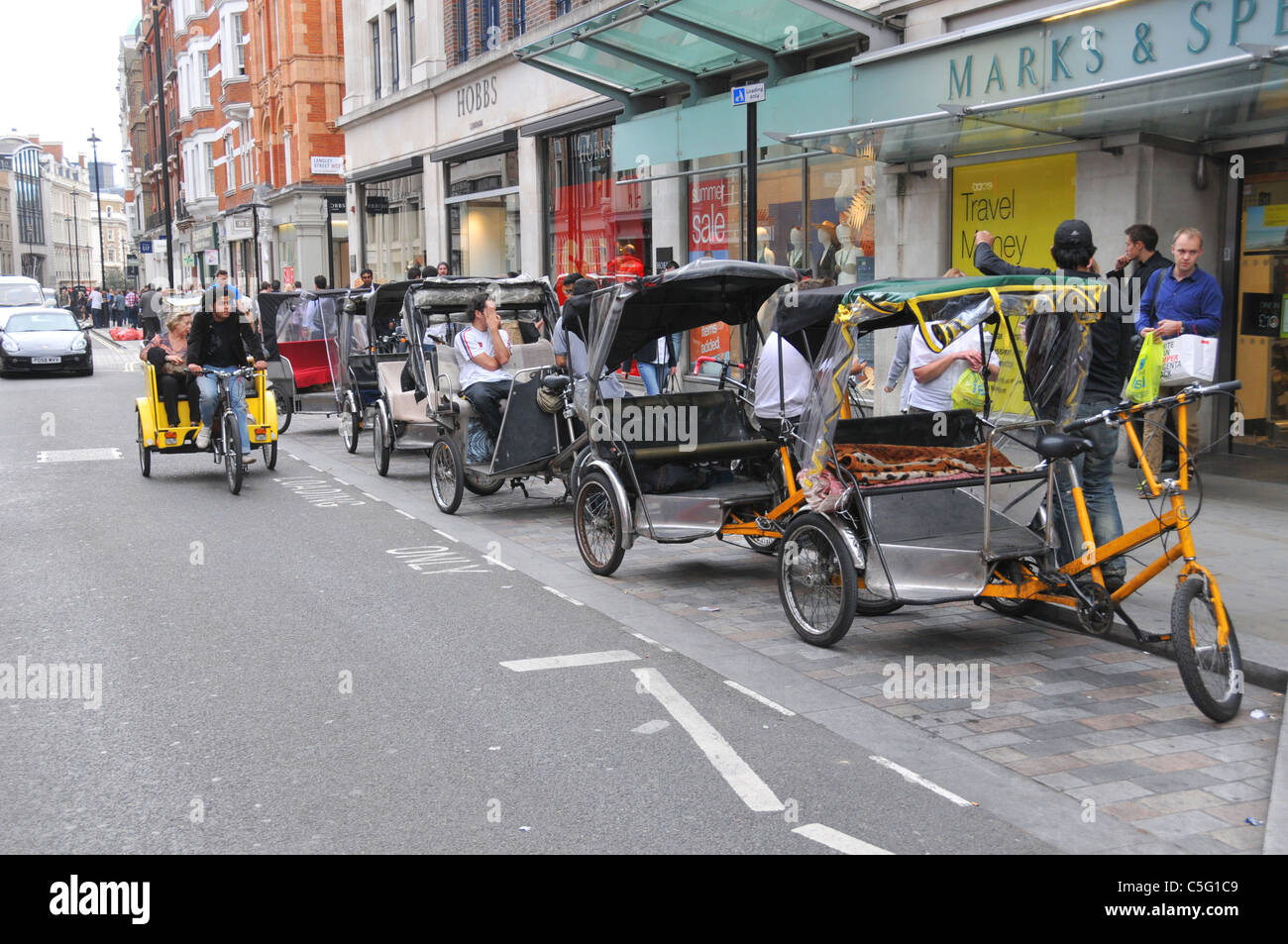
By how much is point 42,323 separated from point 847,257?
2066 cm

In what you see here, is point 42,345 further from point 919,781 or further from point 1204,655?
point 1204,655

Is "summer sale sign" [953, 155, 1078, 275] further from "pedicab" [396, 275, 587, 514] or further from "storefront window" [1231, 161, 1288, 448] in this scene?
"pedicab" [396, 275, 587, 514]

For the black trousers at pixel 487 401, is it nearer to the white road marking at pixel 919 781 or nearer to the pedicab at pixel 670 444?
the pedicab at pixel 670 444

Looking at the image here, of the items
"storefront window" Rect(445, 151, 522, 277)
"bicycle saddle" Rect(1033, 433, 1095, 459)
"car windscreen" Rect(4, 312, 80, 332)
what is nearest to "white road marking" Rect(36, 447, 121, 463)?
"storefront window" Rect(445, 151, 522, 277)

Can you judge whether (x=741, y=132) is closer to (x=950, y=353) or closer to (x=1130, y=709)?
(x=950, y=353)

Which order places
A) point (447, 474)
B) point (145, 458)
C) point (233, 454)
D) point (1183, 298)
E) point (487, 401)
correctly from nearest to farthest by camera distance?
point (1183, 298) < point (487, 401) < point (447, 474) < point (233, 454) < point (145, 458)

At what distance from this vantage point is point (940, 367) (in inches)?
297

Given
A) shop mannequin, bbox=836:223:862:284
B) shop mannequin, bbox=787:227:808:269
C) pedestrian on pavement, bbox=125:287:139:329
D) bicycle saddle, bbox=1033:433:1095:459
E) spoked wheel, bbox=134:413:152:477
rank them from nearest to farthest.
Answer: bicycle saddle, bbox=1033:433:1095:459
spoked wheel, bbox=134:413:152:477
shop mannequin, bbox=836:223:862:284
shop mannequin, bbox=787:227:808:269
pedestrian on pavement, bbox=125:287:139:329

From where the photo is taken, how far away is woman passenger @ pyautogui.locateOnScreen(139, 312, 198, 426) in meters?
12.4

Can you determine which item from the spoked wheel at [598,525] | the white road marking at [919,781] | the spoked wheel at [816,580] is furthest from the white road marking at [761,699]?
the spoked wheel at [598,525]

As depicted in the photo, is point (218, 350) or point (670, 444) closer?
point (670, 444)

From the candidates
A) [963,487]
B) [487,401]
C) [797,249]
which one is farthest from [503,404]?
[797,249]

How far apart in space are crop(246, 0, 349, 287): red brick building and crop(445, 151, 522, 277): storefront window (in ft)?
43.7

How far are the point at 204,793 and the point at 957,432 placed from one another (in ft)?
15.2
